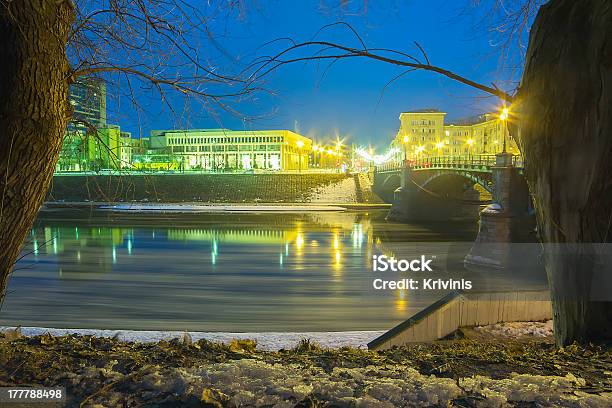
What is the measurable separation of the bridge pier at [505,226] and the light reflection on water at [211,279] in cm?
594

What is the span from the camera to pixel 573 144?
3.53 metres

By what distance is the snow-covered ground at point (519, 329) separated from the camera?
8.30 m

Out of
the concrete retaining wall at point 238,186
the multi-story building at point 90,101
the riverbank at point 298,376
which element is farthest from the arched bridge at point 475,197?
the concrete retaining wall at point 238,186

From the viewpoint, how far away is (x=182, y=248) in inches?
1140

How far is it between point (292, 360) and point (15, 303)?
14.9 meters

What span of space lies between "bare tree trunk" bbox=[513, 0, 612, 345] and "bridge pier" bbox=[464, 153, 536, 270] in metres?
20.1

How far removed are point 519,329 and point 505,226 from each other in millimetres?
17113

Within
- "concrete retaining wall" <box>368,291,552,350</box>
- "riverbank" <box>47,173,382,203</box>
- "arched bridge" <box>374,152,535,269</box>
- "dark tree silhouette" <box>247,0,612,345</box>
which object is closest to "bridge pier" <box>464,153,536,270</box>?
"arched bridge" <box>374,152,535,269</box>

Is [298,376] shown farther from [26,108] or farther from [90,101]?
[90,101]

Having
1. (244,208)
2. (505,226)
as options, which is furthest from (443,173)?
(244,208)

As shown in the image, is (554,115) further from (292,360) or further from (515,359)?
(292,360)

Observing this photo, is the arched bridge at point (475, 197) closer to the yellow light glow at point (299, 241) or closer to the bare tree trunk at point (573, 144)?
the bare tree trunk at point (573, 144)

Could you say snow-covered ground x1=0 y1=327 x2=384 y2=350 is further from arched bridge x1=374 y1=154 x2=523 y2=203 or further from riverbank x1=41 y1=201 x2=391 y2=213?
riverbank x1=41 y1=201 x2=391 y2=213

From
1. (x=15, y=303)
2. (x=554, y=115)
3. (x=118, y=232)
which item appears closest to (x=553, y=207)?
(x=554, y=115)
